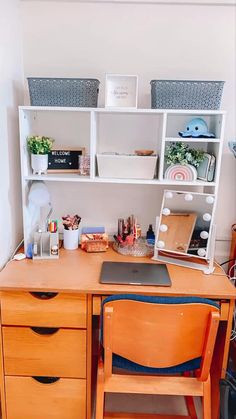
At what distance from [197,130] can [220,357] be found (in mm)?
1079

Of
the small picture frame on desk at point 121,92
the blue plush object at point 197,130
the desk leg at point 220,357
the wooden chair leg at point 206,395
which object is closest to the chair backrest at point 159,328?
the wooden chair leg at point 206,395

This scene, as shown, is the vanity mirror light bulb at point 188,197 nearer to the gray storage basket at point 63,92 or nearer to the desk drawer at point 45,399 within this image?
the gray storage basket at point 63,92

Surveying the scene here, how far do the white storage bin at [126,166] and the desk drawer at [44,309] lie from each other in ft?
2.07

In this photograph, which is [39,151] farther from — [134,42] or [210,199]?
[210,199]

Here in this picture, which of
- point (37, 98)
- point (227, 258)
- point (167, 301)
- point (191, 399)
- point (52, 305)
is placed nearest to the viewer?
point (167, 301)

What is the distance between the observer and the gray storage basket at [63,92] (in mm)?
1610

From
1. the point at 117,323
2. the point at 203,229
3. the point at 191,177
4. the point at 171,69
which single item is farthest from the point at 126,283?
the point at 171,69

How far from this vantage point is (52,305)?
58.0 inches

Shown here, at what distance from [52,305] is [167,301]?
55 centimetres

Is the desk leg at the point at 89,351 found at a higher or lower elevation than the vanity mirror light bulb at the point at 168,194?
lower

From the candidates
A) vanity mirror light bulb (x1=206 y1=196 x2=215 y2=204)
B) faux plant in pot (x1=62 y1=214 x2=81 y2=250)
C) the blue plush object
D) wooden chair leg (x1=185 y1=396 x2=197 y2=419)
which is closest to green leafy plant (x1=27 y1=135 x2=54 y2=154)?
faux plant in pot (x1=62 y1=214 x2=81 y2=250)

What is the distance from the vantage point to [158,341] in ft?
4.01

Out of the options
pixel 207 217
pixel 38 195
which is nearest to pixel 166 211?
pixel 207 217

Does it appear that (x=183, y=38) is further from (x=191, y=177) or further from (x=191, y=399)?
(x=191, y=399)
